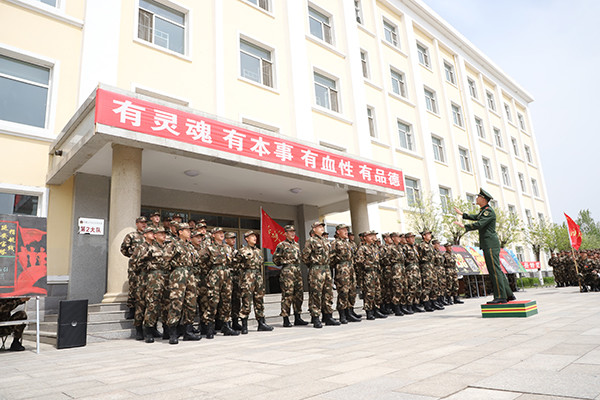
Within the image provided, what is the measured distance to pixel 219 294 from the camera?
7.01m

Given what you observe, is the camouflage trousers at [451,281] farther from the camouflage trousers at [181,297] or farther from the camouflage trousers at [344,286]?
the camouflage trousers at [181,297]

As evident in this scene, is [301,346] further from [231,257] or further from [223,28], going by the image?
[223,28]

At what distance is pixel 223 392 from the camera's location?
2826 mm

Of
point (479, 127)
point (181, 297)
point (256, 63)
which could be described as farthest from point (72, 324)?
point (479, 127)

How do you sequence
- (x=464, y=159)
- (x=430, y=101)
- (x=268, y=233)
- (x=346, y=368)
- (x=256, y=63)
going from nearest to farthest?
1. (x=346, y=368)
2. (x=268, y=233)
3. (x=256, y=63)
4. (x=430, y=101)
5. (x=464, y=159)

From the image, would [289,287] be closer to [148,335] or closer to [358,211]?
[148,335]

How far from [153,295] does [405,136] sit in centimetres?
1712

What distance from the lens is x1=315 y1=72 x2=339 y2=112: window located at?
16.8 meters

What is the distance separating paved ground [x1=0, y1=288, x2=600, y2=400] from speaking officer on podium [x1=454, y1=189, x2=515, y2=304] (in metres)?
1.39

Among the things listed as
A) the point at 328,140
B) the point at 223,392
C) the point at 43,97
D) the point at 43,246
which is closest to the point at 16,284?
the point at 43,246

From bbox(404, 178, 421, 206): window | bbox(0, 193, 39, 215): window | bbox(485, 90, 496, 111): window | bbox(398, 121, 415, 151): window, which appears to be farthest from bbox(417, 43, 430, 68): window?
bbox(0, 193, 39, 215): window

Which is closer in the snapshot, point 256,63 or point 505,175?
point 256,63

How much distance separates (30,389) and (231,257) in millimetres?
4267

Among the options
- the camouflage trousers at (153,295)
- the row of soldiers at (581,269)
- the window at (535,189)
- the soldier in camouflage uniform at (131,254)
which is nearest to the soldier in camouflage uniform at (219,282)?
the camouflage trousers at (153,295)
